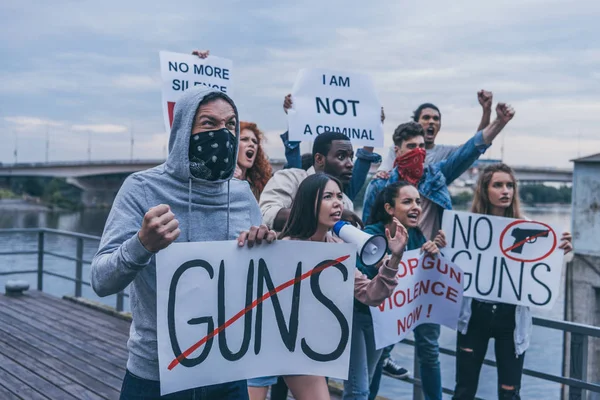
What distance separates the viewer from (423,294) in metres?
3.82

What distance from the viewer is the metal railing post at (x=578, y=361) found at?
3664mm

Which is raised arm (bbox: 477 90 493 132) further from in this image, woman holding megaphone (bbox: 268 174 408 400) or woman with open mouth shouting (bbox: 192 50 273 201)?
woman holding megaphone (bbox: 268 174 408 400)

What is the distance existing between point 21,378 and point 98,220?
33.7 meters

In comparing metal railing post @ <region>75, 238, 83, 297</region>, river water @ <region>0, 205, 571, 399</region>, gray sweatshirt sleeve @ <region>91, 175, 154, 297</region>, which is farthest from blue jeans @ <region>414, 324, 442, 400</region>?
river water @ <region>0, 205, 571, 399</region>

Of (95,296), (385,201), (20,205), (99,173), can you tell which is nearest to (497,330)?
(385,201)

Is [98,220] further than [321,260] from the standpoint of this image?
Yes

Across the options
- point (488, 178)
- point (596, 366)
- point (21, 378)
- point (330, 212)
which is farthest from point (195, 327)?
point (596, 366)

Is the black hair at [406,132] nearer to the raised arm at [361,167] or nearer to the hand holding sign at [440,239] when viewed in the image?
the raised arm at [361,167]

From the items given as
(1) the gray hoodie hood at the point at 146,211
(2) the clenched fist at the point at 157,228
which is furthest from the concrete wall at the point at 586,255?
(2) the clenched fist at the point at 157,228

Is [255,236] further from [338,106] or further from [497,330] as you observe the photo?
[338,106]

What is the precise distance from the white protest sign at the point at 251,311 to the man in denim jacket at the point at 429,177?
55.7 inches

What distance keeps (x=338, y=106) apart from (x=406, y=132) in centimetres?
111

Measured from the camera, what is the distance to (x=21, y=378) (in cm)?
485

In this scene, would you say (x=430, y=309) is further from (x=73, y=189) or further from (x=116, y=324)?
(x=73, y=189)
